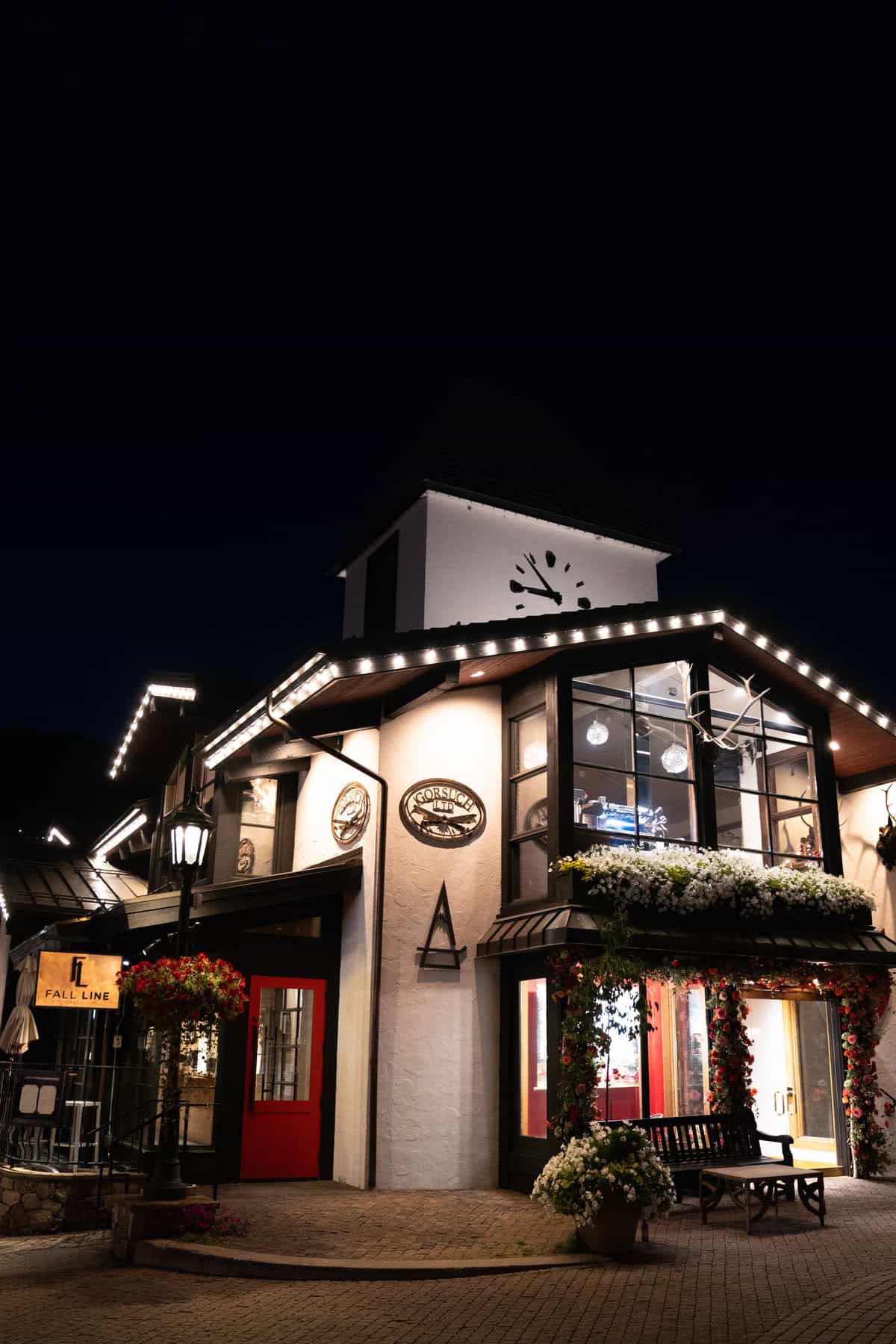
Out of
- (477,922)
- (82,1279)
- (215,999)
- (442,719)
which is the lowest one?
(82,1279)

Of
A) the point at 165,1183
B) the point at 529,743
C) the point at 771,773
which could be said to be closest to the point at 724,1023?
the point at 771,773

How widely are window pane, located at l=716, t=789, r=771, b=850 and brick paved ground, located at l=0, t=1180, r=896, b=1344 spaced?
579cm

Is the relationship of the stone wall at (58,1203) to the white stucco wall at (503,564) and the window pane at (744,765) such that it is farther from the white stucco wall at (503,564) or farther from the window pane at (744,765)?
the white stucco wall at (503,564)

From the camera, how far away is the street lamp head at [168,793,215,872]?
10.6 m

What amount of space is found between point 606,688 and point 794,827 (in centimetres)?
357

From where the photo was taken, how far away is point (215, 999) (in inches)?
406

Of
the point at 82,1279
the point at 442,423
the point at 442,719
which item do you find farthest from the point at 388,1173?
the point at 442,423

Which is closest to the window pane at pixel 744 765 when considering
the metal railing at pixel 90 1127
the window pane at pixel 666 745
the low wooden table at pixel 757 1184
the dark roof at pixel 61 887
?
the window pane at pixel 666 745

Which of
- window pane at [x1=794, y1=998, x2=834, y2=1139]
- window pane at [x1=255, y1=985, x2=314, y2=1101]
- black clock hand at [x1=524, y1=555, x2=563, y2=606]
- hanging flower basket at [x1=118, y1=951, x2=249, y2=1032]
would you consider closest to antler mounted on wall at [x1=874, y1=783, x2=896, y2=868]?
window pane at [x1=794, y1=998, x2=834, y2=1139]

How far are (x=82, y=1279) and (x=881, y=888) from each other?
35.1 ft

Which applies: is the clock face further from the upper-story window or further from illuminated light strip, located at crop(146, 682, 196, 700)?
illuminated light strip, located at crop(146, 682, 196, 700)

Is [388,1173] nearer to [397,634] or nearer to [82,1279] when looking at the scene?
[82,1279]

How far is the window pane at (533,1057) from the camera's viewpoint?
12430 millimetres

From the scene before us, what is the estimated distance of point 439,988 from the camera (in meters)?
13.0
